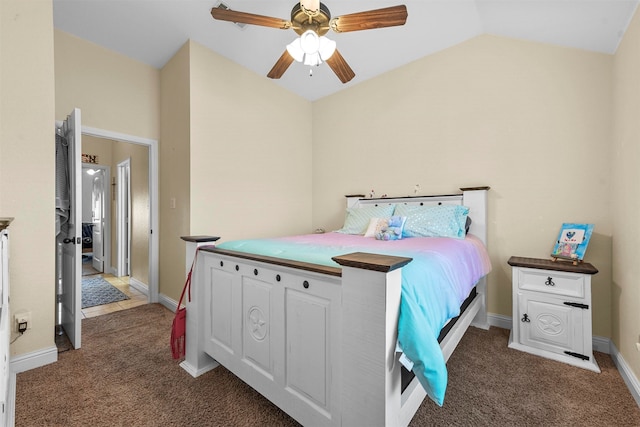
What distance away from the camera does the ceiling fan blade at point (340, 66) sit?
205 centimetres

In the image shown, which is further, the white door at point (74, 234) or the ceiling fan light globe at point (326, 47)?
the white door at point (74, 234)

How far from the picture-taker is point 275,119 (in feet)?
12.0

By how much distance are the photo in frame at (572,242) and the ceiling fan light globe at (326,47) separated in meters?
2.27

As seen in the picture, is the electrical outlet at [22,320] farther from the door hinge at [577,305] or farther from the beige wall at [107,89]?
the door hinge at [577,305]

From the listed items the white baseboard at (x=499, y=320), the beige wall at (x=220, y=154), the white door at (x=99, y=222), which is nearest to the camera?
the white baseboard at (x=499, y=320)

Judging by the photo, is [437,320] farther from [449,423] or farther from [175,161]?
[175,161]

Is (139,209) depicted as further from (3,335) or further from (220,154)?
(3,335)

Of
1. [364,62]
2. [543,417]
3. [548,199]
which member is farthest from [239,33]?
[543,417]

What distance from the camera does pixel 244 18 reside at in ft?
5.76

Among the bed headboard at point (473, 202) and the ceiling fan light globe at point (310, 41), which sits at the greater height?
the ceiling fan light globe at point (310, 41)

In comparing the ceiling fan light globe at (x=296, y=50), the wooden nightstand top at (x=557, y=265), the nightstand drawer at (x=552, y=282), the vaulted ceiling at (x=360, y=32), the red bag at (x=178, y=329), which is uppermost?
the vaulted ceiling at (x=360, y=32)

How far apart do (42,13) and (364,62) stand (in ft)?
9.09

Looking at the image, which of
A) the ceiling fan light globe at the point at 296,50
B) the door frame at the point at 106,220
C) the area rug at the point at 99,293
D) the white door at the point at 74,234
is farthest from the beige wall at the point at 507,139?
the door frame at the point at 106,220

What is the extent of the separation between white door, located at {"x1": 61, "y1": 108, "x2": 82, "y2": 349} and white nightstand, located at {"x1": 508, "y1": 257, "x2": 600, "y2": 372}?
3.38 meters
